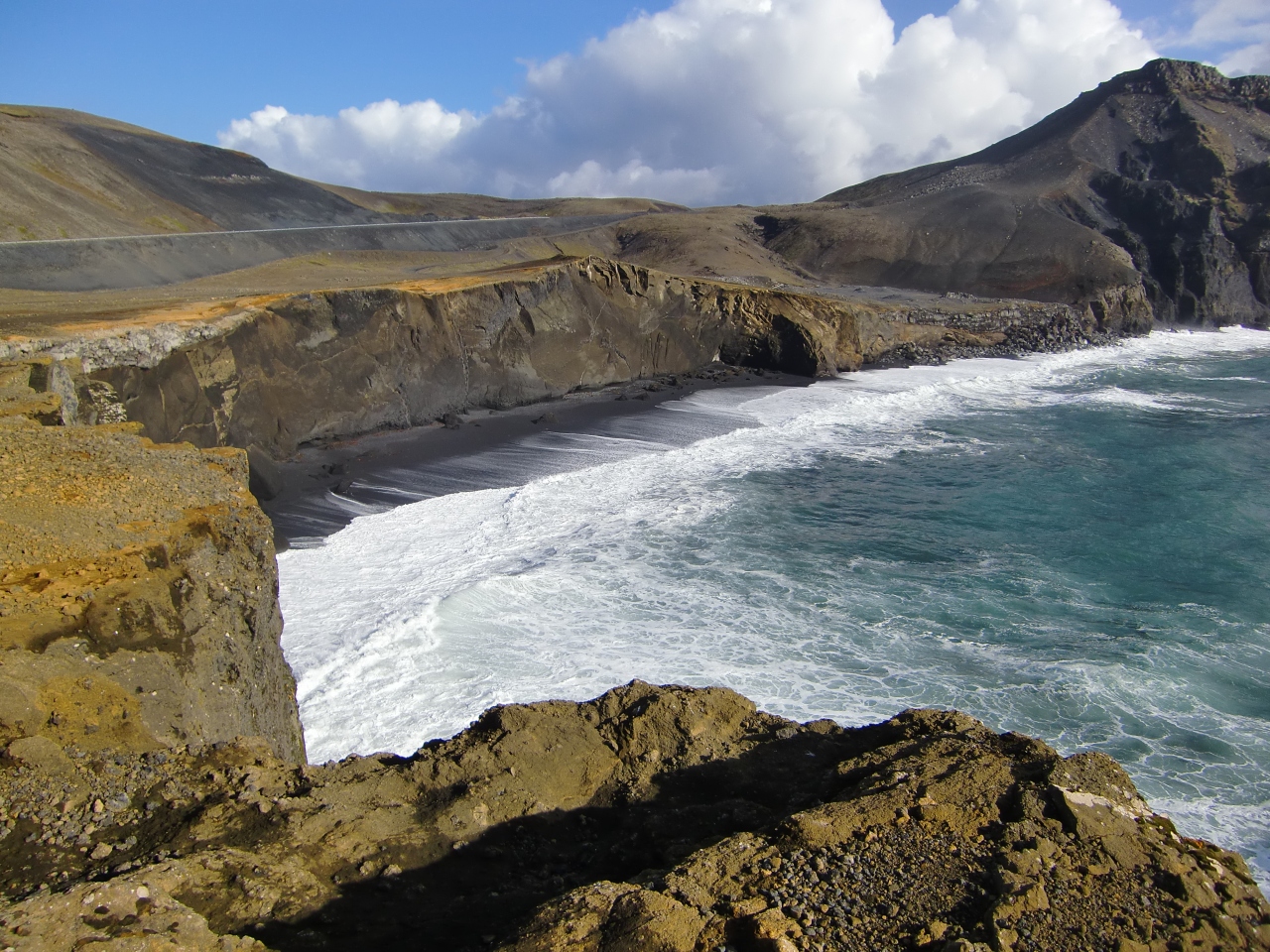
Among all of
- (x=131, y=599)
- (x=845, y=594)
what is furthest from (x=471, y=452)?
(x=131, y=599)

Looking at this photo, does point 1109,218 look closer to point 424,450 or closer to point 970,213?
point 970,213

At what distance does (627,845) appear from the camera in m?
4.41

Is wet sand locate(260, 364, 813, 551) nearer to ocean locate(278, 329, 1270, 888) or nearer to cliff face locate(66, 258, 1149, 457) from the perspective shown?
ocean locate(278, 329, 1270, 888)

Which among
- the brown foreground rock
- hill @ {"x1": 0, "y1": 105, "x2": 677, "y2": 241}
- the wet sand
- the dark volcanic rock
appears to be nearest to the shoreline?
the wet sand

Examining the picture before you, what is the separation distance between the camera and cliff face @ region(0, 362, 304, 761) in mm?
5227

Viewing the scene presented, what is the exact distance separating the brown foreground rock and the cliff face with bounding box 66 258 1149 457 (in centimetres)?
1194

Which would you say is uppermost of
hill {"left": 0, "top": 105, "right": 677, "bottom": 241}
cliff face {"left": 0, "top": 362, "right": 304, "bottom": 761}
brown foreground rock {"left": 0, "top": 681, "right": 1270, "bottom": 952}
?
hill {"left": 0, "top": 105, "right": 677, "bottom": 241}

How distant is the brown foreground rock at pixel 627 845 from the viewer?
314 centimetres

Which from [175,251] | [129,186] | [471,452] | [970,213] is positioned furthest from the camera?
[970,213]

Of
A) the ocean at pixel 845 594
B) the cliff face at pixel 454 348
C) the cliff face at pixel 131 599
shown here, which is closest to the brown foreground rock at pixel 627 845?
the cliff face at pixel 131 599

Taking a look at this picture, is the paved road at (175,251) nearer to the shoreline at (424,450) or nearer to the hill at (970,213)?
the hill at (970,213)

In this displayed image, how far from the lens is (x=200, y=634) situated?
245 inches

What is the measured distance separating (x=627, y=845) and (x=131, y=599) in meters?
3.94

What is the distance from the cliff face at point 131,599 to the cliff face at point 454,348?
25.6 ft
